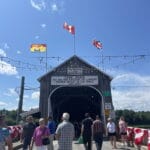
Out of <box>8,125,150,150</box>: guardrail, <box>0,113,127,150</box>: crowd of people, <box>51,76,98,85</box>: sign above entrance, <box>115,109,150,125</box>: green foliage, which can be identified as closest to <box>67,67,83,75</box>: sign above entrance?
<box>51,76,98,85</box>: sign above entrance

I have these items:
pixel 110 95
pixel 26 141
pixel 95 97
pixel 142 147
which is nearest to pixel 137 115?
pixel 95 97

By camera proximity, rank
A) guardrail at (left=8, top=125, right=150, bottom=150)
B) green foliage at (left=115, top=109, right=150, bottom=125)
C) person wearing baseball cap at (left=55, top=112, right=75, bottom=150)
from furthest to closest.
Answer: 1. green foliage at (left=115, top=109, right=150, bottom=125)
2. guardrail at (left=8, top=125, right=150, bottom=150)
3. person wearing baseball cap at (left=55, top=112, right=75, bottom=150)

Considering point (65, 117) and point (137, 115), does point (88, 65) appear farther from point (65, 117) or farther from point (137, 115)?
point (137, 115)

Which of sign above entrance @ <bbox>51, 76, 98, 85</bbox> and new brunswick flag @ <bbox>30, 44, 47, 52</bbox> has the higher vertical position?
new brunswick flag @ <bbox>30, 44, 47, 52</bbox>

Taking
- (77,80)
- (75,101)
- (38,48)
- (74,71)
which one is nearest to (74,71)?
(74,71)

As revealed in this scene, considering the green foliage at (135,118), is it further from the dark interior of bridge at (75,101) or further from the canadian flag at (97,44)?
the canadian flag at (97,44)

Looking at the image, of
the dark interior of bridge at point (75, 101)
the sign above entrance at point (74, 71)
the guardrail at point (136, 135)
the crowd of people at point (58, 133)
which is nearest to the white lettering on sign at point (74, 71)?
the sign above entrance at point (74, 71)

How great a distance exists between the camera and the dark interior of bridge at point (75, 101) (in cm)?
4003

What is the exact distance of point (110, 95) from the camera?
35.6 meters

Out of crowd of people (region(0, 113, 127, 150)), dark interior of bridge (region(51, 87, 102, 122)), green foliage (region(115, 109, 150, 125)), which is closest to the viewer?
crowd of people (region(0, 113, 127, 150))

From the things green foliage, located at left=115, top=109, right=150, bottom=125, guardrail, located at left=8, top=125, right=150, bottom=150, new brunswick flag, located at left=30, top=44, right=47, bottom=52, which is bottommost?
guardrail, located at left=8, top=125, right=150, bottom=150

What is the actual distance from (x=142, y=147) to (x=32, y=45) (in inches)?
634

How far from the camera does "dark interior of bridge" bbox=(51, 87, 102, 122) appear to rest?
40031mm

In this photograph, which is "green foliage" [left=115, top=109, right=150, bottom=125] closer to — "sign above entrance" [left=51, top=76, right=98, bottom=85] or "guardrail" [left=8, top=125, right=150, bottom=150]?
"sign above entrance" [left=51, top=76, right=98, bottom=85]
